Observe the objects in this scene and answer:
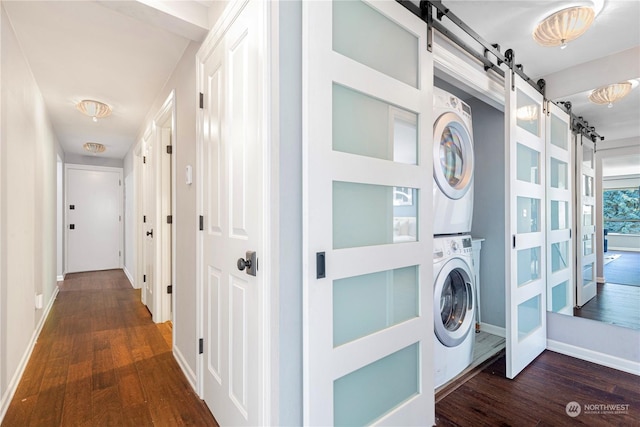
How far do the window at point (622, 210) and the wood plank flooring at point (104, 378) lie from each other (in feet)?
10.0

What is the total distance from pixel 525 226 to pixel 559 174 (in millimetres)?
730

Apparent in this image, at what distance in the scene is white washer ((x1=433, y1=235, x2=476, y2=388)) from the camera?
1.84 metres

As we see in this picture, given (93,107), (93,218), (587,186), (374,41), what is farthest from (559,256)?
(93,218)

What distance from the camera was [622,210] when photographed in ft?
7.39

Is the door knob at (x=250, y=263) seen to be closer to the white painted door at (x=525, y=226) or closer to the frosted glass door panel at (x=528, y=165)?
the white painted door at (x=525, y=226)

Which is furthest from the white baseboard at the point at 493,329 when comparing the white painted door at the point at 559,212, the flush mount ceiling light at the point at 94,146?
the flush mount ceiling light at the point at 94,146

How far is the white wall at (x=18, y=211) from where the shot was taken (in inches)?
70.7

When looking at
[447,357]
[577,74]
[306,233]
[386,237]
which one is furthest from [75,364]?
[577,74]

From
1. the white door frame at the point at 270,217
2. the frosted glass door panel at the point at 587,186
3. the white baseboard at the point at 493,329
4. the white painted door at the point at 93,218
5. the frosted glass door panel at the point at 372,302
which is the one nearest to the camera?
the white door frame at the point at 270,217

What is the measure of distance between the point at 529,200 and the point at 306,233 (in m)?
2.05

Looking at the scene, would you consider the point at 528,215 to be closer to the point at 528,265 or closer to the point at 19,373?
the point at 528,265

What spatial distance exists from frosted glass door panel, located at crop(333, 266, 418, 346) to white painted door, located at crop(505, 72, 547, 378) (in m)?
1.02

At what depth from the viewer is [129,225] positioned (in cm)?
568

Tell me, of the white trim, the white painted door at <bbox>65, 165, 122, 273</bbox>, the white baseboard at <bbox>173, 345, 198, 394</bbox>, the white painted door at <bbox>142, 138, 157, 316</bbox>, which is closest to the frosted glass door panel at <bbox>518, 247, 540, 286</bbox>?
the white baseboard at <bbox>173, 345, 198, 394</bbox>
